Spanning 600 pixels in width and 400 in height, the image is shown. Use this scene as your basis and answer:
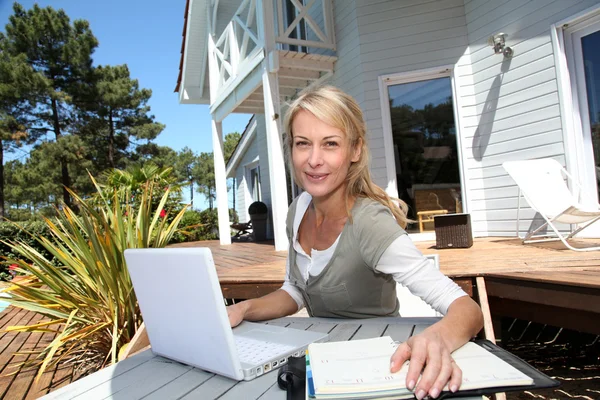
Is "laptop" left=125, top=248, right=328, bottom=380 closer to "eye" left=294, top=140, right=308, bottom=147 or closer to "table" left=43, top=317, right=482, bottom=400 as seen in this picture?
"table" left=43, top=317, right=482, bottom=400

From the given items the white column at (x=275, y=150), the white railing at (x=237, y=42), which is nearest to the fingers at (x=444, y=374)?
the white column at (x=275, y=150)

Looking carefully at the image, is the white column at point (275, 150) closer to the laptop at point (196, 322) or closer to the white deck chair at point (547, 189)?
the white deck chair at point (547, 189)

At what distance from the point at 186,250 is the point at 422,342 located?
504mm

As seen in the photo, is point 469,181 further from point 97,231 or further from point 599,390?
point 97,231

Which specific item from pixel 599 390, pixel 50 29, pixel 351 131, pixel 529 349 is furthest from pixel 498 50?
pixel 50 29

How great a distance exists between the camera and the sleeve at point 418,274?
1154 mm

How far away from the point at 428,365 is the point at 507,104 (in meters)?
5.07

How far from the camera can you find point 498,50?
506cm

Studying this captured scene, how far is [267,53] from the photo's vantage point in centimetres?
594

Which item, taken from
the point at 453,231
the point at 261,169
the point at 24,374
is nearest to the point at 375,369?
the point at 24,374

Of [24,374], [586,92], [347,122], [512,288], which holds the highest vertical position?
[586,92]

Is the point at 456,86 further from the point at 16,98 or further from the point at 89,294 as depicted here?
the point at 16,98

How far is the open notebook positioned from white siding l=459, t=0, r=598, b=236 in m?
4.45

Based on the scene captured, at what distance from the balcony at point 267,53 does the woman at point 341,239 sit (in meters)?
4.67
